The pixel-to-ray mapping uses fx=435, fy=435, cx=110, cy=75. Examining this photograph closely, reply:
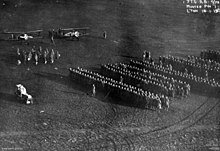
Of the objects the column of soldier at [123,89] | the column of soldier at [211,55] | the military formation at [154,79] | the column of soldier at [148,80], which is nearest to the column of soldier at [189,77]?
the military formation at [154,79]

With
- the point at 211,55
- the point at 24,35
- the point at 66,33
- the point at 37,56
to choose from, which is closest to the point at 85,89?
the point at 37,56

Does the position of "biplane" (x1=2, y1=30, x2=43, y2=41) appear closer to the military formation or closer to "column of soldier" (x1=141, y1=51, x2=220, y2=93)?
the military formation

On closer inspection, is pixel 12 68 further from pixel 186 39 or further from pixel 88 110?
pixel 186 39

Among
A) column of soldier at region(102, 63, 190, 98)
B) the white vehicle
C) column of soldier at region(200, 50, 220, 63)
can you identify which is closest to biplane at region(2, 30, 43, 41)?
column of soldier at region(102, 63, 190, 98)

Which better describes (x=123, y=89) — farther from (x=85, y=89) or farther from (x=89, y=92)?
(x=85, y=89)

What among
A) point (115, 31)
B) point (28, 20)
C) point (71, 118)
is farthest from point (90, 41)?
point (71, 118)

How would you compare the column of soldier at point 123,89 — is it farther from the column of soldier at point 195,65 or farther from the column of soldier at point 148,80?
the column of soldier at point 195,65

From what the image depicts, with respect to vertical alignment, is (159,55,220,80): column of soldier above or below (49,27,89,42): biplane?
below
